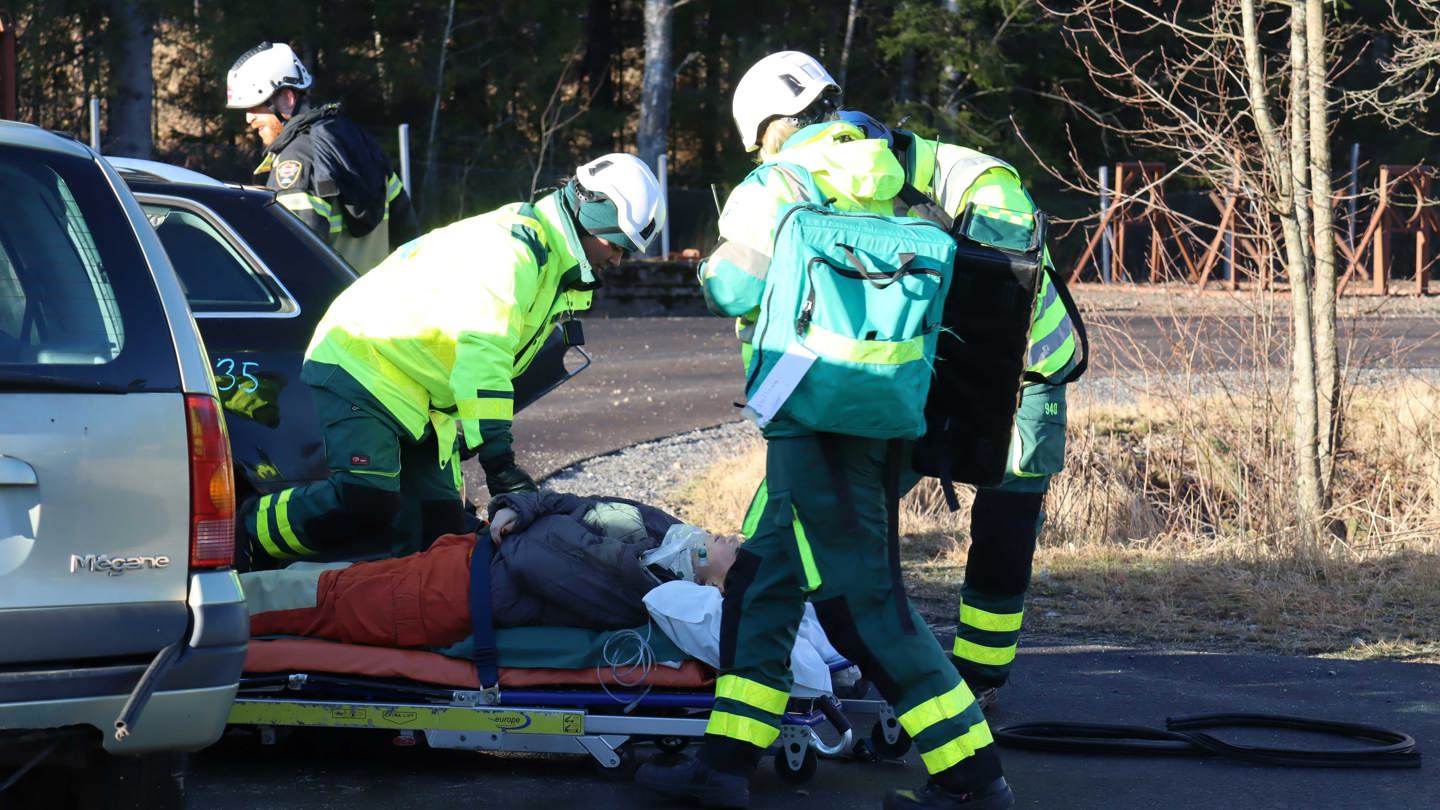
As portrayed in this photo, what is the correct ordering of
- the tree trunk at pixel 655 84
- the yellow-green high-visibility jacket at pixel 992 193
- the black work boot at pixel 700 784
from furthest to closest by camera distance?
the tree trunk at pixel 655 84 → the yellow-green high-visibility jacket at pixel 992 193 → the black work boot at pixel 700 784

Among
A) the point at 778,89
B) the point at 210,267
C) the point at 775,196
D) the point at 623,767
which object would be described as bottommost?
the point at 623,767

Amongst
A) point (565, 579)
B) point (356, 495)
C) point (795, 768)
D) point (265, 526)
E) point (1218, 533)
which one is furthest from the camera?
point (1218, 533)

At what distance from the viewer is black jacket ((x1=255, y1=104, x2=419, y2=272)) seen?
6.77 metres

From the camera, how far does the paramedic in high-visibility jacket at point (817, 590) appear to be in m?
4.08

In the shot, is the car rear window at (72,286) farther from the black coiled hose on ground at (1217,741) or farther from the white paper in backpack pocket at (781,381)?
the black coiled hose on ground at (1217,741)

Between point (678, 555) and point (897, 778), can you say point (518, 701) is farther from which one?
point (897, 778)

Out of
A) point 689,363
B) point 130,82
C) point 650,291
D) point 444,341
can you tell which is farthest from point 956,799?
point 130,82

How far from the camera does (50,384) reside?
3316 millimetres

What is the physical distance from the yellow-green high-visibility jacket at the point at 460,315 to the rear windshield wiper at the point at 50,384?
158 centimetres

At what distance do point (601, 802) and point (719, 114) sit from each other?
79.2 feet

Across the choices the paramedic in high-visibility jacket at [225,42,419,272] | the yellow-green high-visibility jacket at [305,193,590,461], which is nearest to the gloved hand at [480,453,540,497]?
the yellow-green high-visibility jacket at [305,193,590,461]

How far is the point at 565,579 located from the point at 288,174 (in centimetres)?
285

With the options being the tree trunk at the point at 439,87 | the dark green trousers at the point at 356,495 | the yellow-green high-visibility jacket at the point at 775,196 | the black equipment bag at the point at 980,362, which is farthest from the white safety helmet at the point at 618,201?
the tree trunk at the point at 439,87

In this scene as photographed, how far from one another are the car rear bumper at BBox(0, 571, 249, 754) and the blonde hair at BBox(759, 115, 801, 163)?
1963 millimetres
